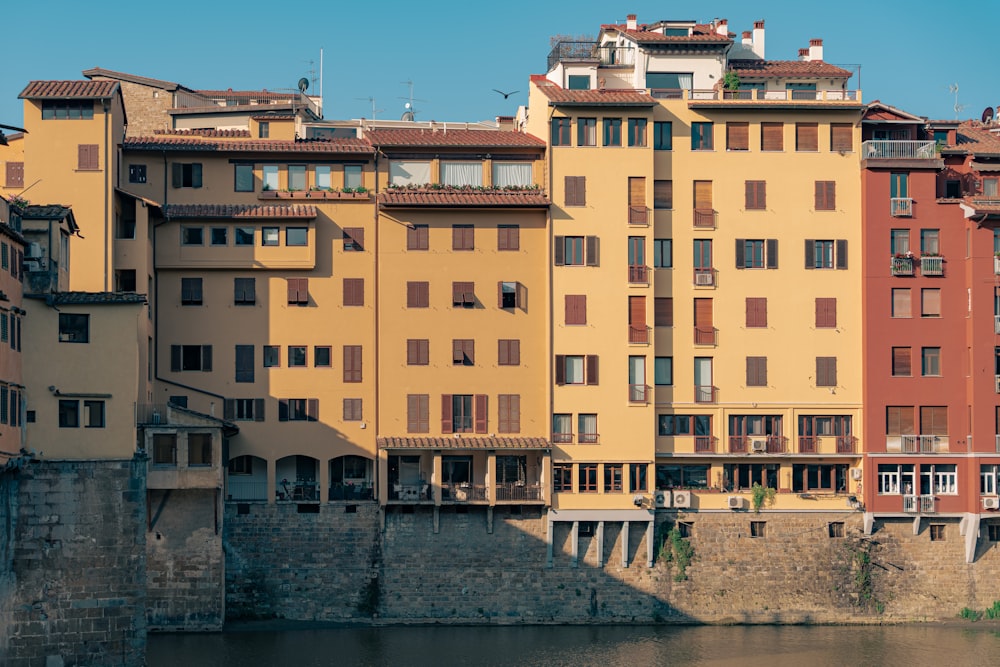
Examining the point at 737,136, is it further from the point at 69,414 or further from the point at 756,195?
the point at 69,414

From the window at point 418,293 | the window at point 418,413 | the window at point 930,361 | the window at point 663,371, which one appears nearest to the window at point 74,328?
the window at point 418,413

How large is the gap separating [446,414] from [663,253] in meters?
12.4

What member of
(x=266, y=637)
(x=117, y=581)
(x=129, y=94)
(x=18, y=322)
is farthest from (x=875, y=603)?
(x=129, y=94)

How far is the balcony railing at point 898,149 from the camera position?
8419 centimetres

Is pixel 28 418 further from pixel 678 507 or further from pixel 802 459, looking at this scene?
pixel 802 459

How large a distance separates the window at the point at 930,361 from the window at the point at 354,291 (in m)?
26.0

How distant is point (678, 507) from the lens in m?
82.2

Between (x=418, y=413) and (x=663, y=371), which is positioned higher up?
(x=663, y=371)

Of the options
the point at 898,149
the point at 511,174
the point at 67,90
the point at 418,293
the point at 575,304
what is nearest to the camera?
the point at 67,90

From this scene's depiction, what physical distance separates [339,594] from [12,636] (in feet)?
61.5

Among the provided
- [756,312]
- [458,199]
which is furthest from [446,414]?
[756,312]

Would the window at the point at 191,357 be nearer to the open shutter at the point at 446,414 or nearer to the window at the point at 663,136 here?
the open shutter at the point at 446,414

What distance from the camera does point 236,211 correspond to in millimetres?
82188

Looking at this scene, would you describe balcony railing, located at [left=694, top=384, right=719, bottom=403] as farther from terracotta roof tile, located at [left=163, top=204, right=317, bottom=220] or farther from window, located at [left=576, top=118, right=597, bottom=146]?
terracotta roof tile, located at [left=163, top=204, right=317, bottom=220]
